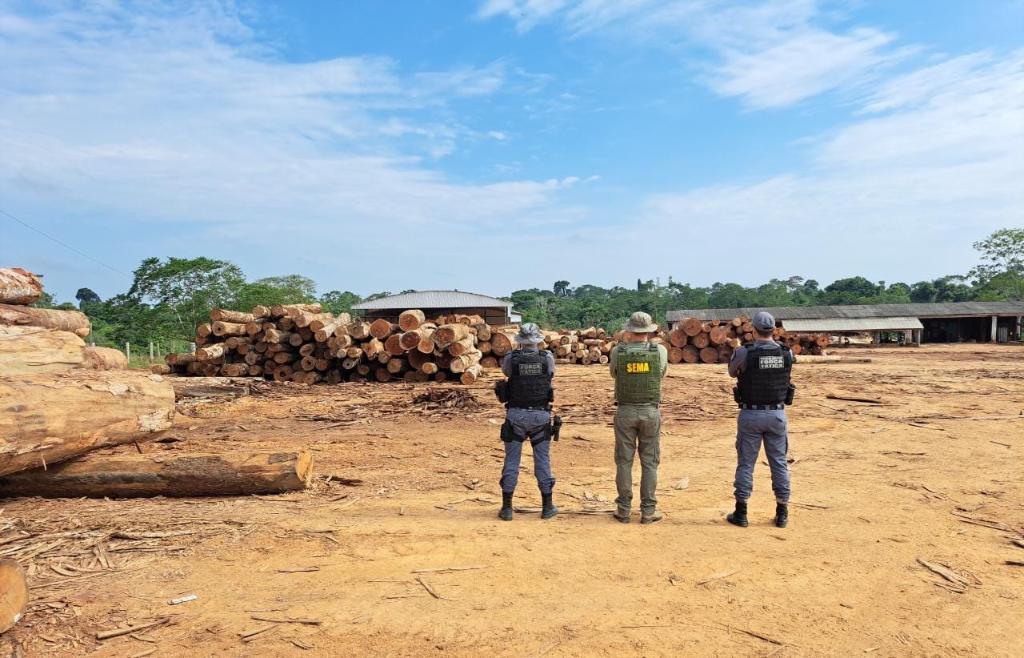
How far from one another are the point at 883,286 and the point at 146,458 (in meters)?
74.8

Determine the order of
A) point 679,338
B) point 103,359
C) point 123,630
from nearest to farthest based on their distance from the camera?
point 123,630, point 103,359, point 679,338

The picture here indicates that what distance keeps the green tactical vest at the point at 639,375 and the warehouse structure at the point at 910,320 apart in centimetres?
3175

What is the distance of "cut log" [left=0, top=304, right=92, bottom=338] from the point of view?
305 inches

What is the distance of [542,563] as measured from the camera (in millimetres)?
4203

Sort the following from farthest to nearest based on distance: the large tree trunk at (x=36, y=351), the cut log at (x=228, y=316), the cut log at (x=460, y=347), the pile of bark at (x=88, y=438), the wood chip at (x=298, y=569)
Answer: the cut log at (x=228, y=316) → the cut log at (x=460, y=347) → the large tree trunk at (x=36, y=351) → the pile of bark at (x=88, y=438) → the wood chip at (x=298, y=569)

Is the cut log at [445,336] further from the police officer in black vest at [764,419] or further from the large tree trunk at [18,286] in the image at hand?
the police officer in black vest at [764,419]

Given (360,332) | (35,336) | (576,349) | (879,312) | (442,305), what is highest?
(442,305)

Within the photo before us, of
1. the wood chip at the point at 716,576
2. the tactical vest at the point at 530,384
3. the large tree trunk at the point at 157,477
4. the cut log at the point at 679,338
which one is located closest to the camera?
the wood chip at the point at 716,576

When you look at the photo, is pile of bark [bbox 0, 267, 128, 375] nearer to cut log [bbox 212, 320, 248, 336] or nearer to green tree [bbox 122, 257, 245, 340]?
cut log [bbox 212, 320, 248, 336]

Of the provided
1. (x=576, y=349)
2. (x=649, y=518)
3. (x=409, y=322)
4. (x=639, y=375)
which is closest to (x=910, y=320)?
(x=576, y=349)

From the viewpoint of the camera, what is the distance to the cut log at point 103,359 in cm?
834

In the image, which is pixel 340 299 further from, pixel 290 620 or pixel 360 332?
pixel 290 620

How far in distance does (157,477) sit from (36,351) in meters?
2.01

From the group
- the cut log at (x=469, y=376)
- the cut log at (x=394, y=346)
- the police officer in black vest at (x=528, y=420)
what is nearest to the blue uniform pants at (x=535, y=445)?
the police officer in black vest at (x=528, y=420)
